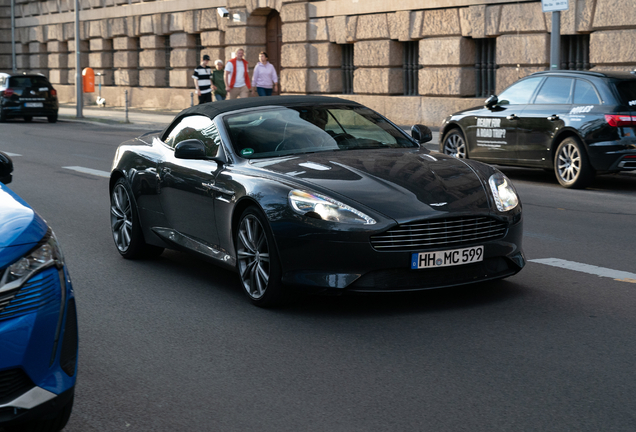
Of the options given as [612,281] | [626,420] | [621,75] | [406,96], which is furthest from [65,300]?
[406,96]

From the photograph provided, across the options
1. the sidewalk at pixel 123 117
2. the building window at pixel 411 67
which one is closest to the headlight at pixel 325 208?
the building window at pixel 411 67

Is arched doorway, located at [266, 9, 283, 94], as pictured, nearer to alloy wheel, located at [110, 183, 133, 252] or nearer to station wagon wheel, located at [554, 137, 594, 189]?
station wagon wheel, located at [554, 137, 594, 189]

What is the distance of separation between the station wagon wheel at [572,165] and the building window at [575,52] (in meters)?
7.52

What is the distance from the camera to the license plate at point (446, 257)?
553 cm

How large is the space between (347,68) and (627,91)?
14.7 m

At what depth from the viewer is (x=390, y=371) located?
4590 millimetres

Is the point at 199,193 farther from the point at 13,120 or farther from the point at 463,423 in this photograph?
the point at 13,120

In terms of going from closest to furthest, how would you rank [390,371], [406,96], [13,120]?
[390,371] → [406,96] → [13,120]

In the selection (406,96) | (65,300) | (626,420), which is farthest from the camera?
(406,96)

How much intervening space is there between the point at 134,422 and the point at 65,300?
32.6 inches

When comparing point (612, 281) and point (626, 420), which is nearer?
point (626, 420)

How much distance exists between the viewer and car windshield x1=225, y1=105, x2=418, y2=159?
668cm

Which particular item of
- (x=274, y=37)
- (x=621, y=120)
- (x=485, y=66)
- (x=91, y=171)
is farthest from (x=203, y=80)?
(x=621, y=120)

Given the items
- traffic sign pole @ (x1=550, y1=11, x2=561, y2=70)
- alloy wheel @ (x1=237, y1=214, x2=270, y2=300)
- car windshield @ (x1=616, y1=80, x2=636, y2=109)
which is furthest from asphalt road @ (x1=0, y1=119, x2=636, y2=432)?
traffic sign pole @ (x1=550, y1=11, x2=561, y2=70)
